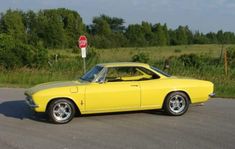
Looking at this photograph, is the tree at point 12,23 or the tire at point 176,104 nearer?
the tire at point 176,104

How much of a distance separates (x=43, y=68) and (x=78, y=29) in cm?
6695

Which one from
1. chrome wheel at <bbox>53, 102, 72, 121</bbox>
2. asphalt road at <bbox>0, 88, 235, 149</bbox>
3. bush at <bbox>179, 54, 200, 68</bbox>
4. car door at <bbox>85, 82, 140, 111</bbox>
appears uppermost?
bush at <bbox>179, 54, 200, 68</bbox>

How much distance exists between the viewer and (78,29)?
9144 centimetres

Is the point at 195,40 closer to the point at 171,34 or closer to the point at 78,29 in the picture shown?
the point at 171,34

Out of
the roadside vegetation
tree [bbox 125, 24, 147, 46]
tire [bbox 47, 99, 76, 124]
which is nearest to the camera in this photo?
tire [bbox 47, 99, 76, 124]

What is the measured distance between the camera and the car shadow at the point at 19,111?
414 inches

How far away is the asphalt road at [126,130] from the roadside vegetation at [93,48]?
500 cm

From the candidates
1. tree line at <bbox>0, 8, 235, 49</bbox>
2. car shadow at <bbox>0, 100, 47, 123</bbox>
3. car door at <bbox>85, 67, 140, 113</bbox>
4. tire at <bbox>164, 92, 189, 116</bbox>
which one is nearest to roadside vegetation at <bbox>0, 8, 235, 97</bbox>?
tree line at <bbox>0, 8, 235, 49</bbox>

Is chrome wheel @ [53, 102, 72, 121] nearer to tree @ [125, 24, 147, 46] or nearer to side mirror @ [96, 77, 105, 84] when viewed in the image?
side mirror @ [96, 77, 105, 84]

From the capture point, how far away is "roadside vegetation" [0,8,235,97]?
21.3 metres

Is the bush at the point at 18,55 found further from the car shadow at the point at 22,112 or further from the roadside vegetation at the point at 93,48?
the car shadow at the point at 22,112

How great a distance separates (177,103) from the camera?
33.8 ft

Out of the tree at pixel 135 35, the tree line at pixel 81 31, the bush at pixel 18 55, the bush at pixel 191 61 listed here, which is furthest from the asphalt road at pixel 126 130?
the tree at pixel 135 35

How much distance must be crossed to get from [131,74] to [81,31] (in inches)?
3229
